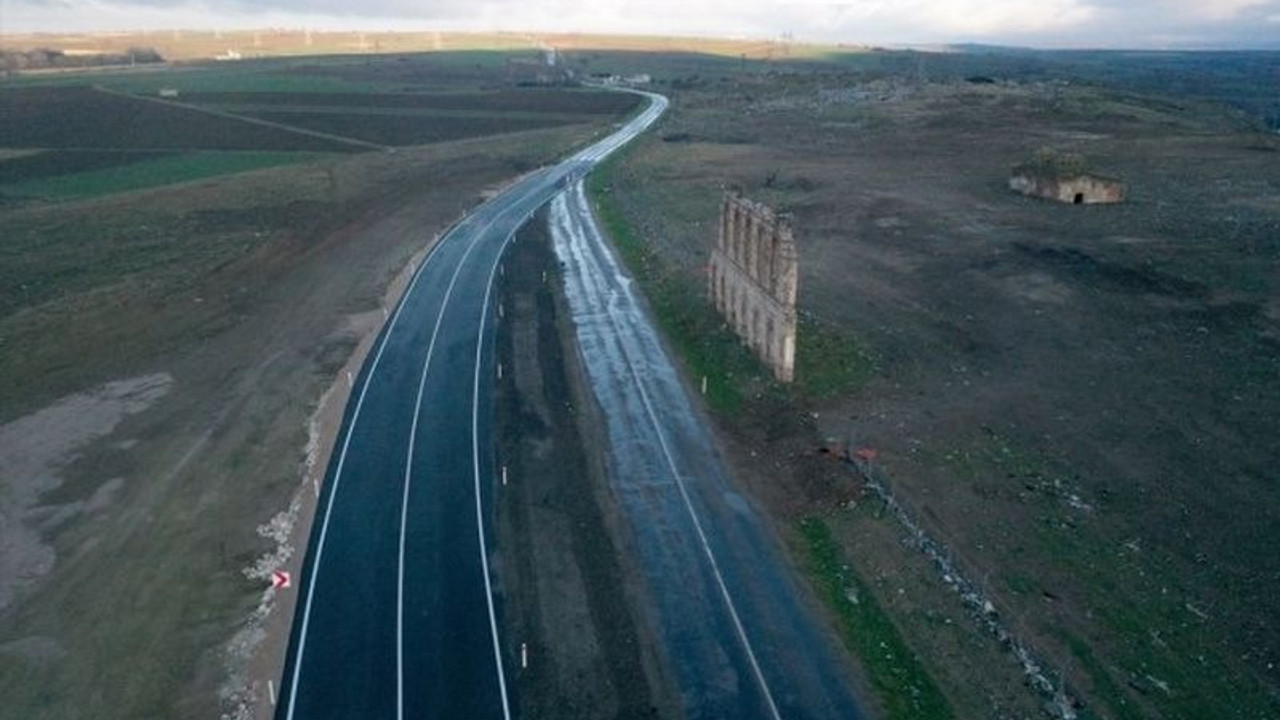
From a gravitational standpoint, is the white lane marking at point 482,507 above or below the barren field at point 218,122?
below

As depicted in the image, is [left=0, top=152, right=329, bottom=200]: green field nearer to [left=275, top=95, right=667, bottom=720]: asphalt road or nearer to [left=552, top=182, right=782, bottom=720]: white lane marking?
[left=275, top=95, right=667, bottom=720]: asphalt road

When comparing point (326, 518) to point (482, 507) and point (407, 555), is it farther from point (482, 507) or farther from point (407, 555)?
point (482, 507)

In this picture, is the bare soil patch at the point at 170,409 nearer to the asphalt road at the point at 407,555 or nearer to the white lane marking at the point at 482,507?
the asphalt road at the point at 407,555

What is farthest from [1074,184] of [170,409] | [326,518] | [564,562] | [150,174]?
[150,174]

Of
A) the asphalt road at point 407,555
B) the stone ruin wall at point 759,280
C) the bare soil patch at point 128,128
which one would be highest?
the bare soil patch at point 128,128

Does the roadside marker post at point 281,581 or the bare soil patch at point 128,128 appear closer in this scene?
the roadside marker post at point 281,581

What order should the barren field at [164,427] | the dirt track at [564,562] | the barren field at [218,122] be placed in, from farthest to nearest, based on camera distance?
the barren field at [218,122], the barren field at [164,427], the dirt track at [564,562]

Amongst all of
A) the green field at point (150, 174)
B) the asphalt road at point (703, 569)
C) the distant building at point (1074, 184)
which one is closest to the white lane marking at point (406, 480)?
the asphalt road at point (703, 569)
